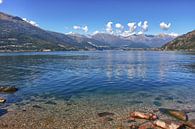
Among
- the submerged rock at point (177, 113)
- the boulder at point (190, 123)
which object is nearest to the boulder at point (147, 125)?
the boulder at point (190, 123)

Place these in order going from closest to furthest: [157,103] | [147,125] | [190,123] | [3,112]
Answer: [147,125] → [190,123] → [3,112] → [157,103]

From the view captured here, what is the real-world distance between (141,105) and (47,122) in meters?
16.8

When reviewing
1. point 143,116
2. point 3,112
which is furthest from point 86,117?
point 3,112

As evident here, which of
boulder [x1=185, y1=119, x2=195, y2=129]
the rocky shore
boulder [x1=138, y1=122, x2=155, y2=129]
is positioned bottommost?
the rocky shore

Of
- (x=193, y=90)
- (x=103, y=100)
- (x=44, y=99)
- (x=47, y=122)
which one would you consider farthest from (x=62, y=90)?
(x=193, y=90)

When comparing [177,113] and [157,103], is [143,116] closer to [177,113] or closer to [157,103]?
[177,113]

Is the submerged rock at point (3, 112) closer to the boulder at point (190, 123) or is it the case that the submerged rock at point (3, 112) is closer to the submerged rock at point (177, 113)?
the submerged rock at point (177, 113)

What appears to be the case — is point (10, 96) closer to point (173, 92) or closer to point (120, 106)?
point (120, 106)

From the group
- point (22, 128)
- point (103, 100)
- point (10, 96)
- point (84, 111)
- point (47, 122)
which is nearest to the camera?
point (22, 128)

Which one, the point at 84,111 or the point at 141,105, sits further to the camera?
the point at 141,105

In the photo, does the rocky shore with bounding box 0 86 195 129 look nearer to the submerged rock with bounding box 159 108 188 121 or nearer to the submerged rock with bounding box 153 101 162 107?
the submerged rock with bounding box 159 108 188 121

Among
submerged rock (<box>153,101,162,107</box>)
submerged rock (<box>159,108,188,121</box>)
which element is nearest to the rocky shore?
submerged rock (<box>159,108,188,121</box>)

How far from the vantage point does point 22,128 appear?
28281 millimetres

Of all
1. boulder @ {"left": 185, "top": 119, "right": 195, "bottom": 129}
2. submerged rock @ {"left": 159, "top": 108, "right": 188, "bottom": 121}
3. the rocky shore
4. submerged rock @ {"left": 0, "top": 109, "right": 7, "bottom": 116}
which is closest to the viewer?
boulder @ {"left": 185, "top": 119, "right": 195, "bottom": 129}
